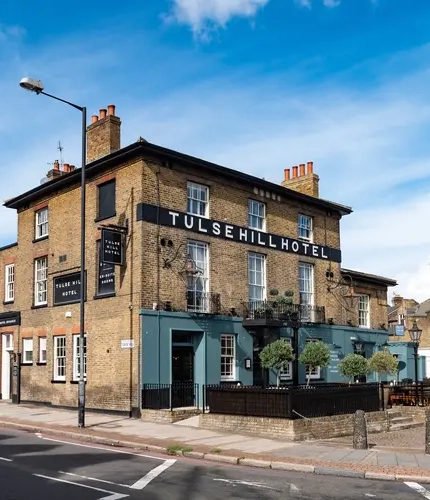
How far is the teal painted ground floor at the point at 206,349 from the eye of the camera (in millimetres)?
22016

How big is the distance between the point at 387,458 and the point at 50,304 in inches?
654

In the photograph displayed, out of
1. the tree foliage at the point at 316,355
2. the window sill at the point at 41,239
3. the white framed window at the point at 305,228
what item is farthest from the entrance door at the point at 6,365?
the tree foliage at the point at 316,355

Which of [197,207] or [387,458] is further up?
[197,207]

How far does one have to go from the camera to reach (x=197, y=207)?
24.8 meters

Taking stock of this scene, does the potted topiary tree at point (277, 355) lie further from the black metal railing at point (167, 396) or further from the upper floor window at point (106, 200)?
the upper floor window at point (106, 200)

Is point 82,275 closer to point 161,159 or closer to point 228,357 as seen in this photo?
point 161,159

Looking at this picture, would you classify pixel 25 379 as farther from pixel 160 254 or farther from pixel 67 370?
pixel 160 254

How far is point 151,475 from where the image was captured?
38.3 feet

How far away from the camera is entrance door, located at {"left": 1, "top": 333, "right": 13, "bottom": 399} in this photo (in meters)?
29.4

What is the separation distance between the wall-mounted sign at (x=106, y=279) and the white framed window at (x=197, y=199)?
367cm

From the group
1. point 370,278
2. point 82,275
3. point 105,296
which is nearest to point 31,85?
point 82,275

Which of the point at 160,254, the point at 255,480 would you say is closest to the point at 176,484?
the point at 255,480

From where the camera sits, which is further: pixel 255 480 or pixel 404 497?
pixel 255 480

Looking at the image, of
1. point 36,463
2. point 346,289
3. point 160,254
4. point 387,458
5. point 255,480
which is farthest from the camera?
point 346,289
